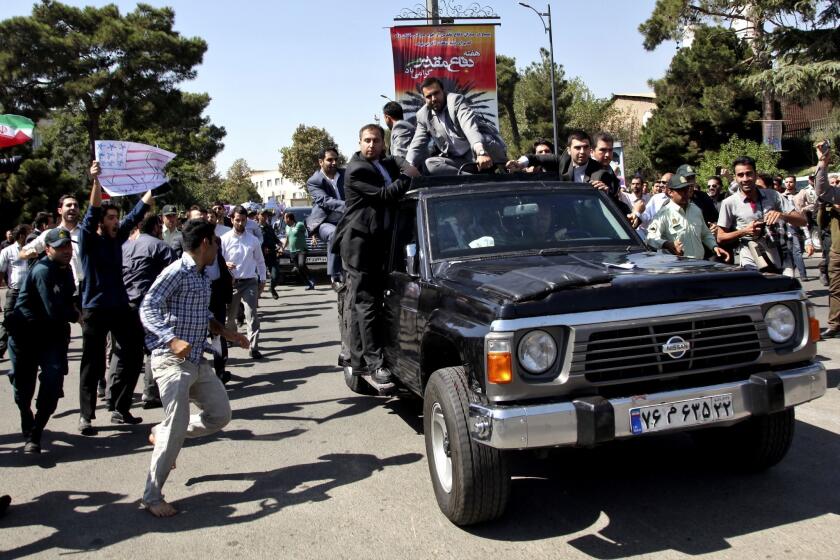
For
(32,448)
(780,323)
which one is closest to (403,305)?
(780,323)

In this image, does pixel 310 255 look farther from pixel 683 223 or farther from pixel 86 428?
pixel 683 223

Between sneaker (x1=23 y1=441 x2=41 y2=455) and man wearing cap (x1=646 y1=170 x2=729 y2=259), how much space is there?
5715 millimetres

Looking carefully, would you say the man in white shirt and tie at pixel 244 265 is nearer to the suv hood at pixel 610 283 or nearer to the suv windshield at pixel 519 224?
the suv windshield at pixel 519 224

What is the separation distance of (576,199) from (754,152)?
26614mm

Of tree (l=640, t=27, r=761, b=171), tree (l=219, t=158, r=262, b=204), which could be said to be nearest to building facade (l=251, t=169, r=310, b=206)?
tree (l=219, t=158, r=262, b=204)

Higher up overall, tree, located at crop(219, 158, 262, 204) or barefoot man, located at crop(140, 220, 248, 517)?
tree, located at crop(219, 158, 262, 204)

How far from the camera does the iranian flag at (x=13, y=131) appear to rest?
298 inches

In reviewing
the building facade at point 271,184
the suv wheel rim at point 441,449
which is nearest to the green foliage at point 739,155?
the suv wheel rim at point 441,449

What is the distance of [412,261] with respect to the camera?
5371mm

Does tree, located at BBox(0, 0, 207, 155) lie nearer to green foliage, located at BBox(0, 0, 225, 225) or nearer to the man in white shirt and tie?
green foliage, located at BBox(0, 0, 225, 225)

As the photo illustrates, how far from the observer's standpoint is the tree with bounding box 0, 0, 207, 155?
2984 centimetres

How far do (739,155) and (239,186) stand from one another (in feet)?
249

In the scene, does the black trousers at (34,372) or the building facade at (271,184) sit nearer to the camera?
the black trousers at (34,372)

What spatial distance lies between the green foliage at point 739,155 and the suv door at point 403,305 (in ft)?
75.7
